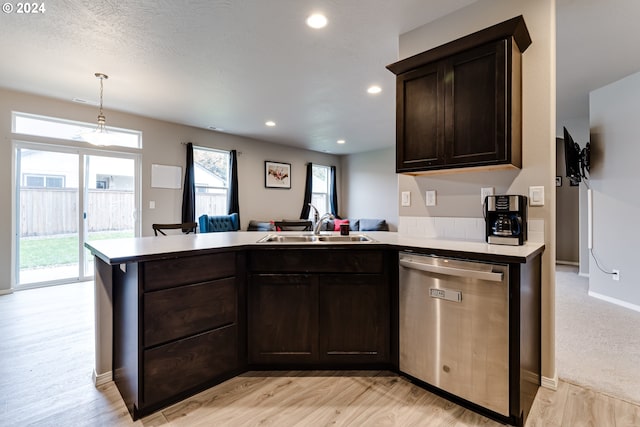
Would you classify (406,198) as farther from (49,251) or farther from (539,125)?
(49,251)

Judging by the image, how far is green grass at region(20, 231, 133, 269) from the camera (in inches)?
Result: 168

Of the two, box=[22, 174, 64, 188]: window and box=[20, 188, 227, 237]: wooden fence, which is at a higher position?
box=[22, 174, 64, 188]: window

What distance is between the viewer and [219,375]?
76.5 inches

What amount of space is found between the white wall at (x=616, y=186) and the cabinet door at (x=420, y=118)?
9.83 feet

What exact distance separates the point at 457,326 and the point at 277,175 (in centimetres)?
585

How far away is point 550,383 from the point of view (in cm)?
193

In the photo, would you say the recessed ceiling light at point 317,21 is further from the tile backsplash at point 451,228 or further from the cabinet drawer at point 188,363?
the cabinet drawer at point 188,363

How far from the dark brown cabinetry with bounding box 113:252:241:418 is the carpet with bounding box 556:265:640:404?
225cm

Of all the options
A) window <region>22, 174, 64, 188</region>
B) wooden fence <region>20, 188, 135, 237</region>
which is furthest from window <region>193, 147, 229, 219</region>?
window <region>22, 174, 64, 188</region>

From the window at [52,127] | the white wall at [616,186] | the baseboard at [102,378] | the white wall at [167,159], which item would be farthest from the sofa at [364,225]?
the baseboard at [102,378]

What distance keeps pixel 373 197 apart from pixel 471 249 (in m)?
6.33

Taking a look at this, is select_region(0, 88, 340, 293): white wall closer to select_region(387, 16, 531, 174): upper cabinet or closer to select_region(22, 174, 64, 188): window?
select_region(22, 174, 64, 188): window

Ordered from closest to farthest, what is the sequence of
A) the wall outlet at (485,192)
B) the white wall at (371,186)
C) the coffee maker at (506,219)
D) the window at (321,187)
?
the coffee maker at (506,219) < the wall outlet at (485,192) < the white wall at (371,186) < the window at (321,187)

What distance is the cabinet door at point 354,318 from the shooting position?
2053mm
